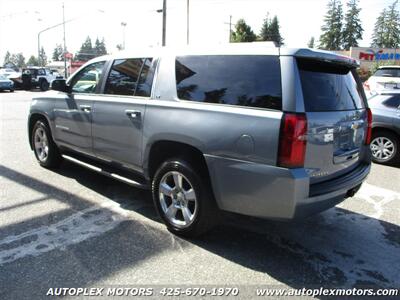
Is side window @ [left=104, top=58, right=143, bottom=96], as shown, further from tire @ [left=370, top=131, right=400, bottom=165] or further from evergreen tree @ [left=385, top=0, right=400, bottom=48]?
evergreen tree @ [left=385, top=0, right=400, bottom=48]

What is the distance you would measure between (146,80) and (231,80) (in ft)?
4.03

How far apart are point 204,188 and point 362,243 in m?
1.78

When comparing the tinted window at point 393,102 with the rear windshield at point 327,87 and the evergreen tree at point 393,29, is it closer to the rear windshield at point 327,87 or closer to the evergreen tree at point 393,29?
the rear windshield at point 327,87

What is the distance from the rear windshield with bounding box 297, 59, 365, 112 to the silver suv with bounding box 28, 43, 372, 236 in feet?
0.04

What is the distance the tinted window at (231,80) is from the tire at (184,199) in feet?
2.38

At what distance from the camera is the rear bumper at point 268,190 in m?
3.25

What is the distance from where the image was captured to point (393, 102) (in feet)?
25.2

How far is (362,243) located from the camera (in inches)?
163

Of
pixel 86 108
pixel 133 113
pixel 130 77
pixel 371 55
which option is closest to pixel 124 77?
pixel 130 77

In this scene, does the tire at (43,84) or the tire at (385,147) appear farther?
the tire at (43,84)

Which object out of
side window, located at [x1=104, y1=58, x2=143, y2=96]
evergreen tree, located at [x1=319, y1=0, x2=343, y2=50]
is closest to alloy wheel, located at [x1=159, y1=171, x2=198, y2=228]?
side window, located at [x1=104, y1=58, x2=143, y2=96]

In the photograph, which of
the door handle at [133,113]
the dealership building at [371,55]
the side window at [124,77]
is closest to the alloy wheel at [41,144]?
the side window at [124,77]

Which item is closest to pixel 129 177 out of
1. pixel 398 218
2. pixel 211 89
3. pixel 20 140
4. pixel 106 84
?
pixel 106 84

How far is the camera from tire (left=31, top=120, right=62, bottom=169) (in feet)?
→ 20.6
